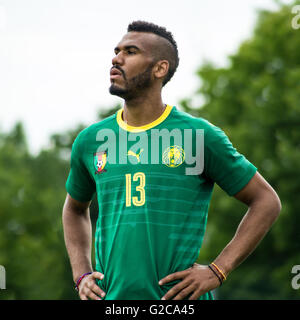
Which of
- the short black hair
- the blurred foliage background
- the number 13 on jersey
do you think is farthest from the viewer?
the blurred foliage background

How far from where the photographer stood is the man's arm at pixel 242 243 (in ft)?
11.2

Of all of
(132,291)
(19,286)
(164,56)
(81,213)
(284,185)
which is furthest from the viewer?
(19,286)

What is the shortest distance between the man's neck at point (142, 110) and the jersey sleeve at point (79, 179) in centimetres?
41

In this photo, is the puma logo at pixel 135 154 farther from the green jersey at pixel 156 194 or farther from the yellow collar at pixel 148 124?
the yellow collar at pixel 148 124

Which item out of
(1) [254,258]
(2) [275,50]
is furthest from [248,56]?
(1) [254,258]

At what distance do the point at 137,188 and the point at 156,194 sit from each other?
127mm

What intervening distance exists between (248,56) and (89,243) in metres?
19.7

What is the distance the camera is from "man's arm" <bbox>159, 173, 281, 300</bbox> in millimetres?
3406

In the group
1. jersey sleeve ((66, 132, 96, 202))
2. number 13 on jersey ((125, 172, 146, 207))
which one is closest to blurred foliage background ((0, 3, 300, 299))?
jersey sleeve ((66, 132, 96, 202))

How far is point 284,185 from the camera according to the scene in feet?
66.7

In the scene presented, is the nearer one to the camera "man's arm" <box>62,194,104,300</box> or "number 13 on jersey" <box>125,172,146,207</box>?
"number 13 on jersey" <box>125,172,146,207</box>

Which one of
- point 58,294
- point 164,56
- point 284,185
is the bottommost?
point 58,294

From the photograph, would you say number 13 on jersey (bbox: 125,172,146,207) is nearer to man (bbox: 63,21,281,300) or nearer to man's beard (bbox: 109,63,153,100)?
man (bbox: 63,21,281,300)

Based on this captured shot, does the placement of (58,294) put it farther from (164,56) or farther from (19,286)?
(164,56)
